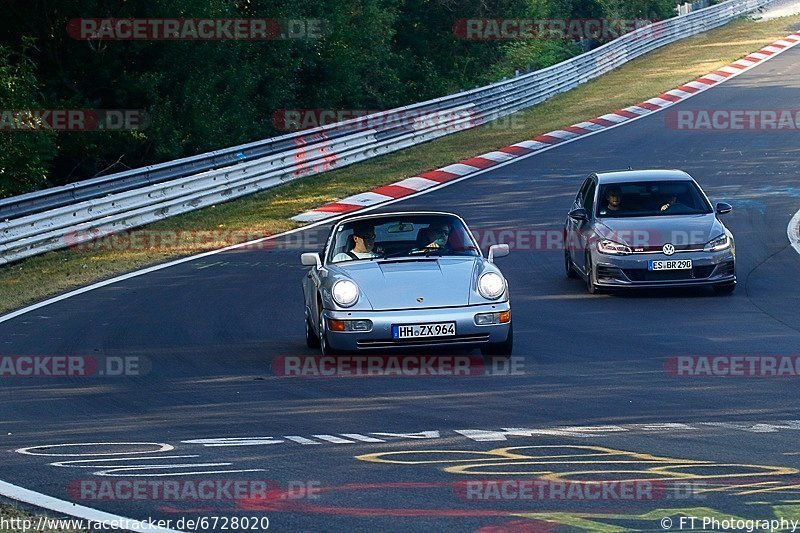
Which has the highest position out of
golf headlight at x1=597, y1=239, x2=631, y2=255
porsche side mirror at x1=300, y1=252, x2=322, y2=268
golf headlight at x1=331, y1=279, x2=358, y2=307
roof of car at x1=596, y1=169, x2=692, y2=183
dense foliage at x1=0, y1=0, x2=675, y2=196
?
dense foliage at x1=0, y1=0, x2=675, y2=196

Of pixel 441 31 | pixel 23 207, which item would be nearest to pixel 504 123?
pixel 441 31

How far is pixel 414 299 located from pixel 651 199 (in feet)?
18.8

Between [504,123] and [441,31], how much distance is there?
38.2ft

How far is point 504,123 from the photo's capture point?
3372 cm

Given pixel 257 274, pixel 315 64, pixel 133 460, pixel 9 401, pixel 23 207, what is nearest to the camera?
pixel 133 460

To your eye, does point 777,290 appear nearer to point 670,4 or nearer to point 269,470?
point 269,470

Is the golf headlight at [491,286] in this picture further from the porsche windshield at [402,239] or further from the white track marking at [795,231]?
the white track marking at [795,231]

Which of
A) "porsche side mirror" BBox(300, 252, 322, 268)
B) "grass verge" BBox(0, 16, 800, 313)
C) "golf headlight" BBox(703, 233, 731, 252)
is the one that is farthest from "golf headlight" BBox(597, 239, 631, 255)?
"grass verge" BBox(0, 16, 800, 313)

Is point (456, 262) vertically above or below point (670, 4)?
below

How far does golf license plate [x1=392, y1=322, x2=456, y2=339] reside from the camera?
433 inches

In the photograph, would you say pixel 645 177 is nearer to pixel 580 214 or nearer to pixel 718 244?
pixel 580 214

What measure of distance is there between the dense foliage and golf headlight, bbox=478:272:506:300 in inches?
583

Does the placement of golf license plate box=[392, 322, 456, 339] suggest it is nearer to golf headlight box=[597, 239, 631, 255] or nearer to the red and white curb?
golf headlight box=[597, 239, 631, 255]

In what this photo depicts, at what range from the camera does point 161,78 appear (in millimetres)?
29672
